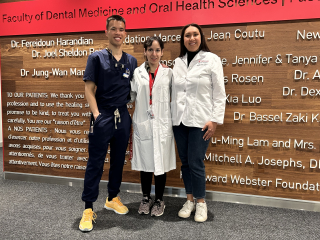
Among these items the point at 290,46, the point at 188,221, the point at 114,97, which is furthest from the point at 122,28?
the point at 188,221

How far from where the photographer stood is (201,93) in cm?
222

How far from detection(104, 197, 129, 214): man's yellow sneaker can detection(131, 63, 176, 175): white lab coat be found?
0.49m

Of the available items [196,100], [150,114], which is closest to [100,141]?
[150,114]

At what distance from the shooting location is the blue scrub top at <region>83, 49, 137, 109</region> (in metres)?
2.20

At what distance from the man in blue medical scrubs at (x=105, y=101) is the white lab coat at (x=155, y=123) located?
0.14m

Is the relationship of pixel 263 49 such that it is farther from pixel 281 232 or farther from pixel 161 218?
pixel 161 218

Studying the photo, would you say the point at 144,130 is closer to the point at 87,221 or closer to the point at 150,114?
the point at 150,114

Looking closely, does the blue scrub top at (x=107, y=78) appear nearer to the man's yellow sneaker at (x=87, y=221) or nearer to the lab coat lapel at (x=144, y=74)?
the lab coat lapel at (x=144, y=74)

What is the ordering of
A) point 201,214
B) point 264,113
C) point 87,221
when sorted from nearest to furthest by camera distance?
point 87,221, point 201,214, point 264,113

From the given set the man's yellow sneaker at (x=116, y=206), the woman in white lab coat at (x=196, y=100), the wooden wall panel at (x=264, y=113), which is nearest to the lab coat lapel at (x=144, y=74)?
the woman in white lab coat at (x=196, y=100)

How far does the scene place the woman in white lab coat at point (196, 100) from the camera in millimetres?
2205

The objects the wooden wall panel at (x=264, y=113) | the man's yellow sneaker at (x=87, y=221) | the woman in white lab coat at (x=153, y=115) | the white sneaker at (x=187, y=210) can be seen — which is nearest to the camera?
the man's yellow sneaker at (x=87, y=221)

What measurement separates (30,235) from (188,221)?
1343 millimetres

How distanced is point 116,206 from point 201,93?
1368mm
